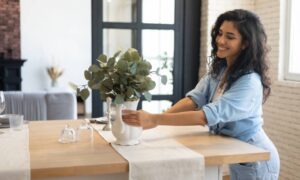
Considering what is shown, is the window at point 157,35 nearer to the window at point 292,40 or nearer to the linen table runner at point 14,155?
the window at point 292,40

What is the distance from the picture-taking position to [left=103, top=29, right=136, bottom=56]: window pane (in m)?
4.07

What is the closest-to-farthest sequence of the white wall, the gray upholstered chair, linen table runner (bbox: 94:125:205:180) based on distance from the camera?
linen table runner (bbox: 94:125:205:180) → the gray upholstered chair → the white wall

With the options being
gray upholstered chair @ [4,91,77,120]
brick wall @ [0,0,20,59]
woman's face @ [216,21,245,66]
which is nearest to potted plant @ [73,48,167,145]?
woman's face @ [216,21,245,66]

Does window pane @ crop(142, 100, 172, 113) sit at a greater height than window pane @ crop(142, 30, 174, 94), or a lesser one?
lesser

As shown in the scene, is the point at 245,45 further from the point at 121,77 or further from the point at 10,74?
the point at 10,74

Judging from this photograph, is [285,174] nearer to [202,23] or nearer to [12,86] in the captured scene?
[202,23]

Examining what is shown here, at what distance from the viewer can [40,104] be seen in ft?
11.1

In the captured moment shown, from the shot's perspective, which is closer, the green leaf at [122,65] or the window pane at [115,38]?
the green leaf at [122,65]

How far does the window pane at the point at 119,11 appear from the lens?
159 inches

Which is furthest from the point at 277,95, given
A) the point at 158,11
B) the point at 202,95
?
the point at 202,95

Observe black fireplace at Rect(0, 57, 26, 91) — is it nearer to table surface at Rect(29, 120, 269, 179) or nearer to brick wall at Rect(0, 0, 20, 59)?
brick wall at Rect(0, 0, 20, 59)

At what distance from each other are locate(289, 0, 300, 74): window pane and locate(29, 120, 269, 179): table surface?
1.99 metres

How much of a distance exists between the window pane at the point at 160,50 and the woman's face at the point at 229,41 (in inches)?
86.7

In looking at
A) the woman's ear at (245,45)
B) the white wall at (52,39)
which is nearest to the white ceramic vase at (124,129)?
the woman's ear at (245,45)
